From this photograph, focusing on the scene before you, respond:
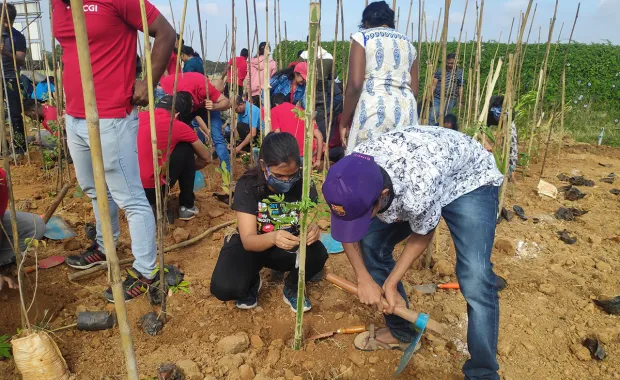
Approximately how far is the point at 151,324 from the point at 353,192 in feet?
4.09

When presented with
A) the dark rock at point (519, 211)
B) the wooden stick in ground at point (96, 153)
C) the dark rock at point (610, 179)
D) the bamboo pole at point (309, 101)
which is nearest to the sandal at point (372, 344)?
the bamboo pole at point (309, 101)

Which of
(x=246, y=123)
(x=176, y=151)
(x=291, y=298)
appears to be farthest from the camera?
(x=246, y=123)

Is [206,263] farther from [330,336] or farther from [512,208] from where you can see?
[512,208]

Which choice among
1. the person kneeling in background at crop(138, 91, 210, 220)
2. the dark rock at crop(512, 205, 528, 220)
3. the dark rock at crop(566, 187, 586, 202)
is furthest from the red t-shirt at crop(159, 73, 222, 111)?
the dark rock at crop(566, 187, 586, 202)

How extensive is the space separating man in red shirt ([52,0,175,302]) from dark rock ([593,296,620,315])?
7.81ft

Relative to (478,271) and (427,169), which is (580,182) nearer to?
(478,271)

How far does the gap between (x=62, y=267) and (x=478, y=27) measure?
2804 mm

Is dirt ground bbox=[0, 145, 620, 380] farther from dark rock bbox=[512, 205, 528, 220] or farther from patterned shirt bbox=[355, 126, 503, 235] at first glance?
patterned shirt bbox=[355, 126, 503, 235]

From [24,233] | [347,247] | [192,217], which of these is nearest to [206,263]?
[192,217]

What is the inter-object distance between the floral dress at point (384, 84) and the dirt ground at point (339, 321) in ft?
3.00

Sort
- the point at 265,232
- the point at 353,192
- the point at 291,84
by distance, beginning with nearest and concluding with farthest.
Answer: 1. the point at 353,192
2. the point at 265,232
3. the point at 291,84

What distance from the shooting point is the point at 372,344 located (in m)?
1.91

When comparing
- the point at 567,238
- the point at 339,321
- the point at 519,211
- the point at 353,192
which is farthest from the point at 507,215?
the point at 353,192

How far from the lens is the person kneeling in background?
277 centimetres
